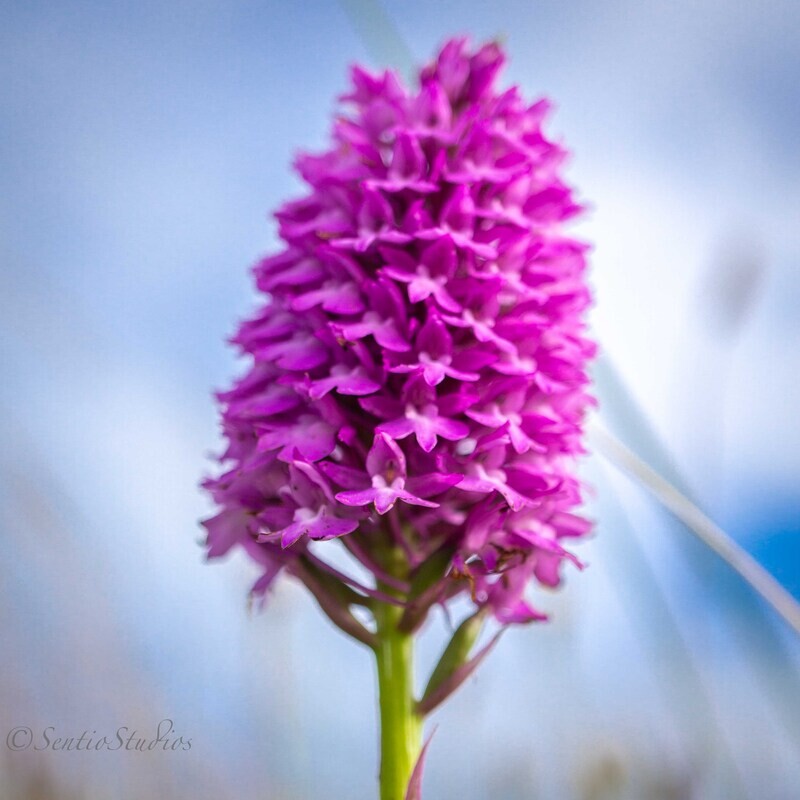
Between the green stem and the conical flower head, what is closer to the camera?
the conical flower head

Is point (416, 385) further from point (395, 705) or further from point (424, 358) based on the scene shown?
point (395, 705)

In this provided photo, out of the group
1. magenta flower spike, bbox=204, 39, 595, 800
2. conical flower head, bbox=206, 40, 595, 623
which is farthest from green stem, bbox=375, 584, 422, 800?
conical flower head, bbox=206, 40, 595, 623

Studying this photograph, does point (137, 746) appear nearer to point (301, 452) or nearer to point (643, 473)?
point (301, 452)

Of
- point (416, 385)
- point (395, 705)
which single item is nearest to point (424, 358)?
point (416, 385)

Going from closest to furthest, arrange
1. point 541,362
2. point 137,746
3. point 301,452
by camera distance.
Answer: point 301,452 < point 541,362 < point 137,746

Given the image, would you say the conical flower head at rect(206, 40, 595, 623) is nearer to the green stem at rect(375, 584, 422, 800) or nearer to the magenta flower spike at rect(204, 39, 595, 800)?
the magenta flower spike at rect(204, 39, 595, 800)

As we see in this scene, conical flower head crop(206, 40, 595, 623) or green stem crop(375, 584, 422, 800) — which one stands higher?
conical flower head crop(206, 40, 595, 623)

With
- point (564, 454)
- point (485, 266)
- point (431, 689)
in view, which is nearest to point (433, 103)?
point (485, 266)
